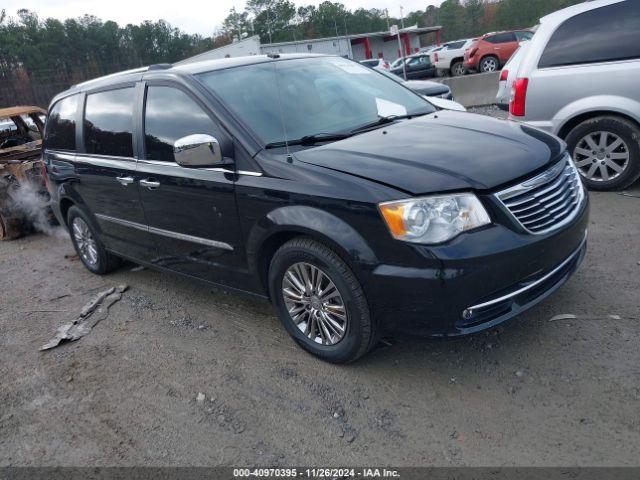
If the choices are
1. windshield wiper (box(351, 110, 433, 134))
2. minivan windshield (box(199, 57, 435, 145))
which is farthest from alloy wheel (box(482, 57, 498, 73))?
windshield wiper (box(351, 110, 433, 134))

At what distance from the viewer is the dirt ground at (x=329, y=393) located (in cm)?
270

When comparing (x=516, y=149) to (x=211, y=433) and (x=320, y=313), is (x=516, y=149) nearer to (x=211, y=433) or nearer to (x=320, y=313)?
(x=320, y=313)

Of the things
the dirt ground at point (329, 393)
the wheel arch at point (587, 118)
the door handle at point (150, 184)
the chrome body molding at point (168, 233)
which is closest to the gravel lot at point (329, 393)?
the dirt ground at point (329, 393)

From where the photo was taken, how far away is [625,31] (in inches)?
217

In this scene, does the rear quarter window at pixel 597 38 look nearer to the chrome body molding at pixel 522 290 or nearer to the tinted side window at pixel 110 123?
the chrome body molding at pixel 522 290

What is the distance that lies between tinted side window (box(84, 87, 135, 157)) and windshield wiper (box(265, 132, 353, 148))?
1.47 metres

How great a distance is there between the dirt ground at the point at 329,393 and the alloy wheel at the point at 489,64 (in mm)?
19248

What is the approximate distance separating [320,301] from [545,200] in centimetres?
140

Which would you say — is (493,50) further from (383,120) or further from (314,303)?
(314,303)

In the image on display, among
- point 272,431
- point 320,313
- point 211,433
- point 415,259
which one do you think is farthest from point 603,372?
point 211,433

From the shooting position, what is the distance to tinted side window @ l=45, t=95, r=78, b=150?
5.22m

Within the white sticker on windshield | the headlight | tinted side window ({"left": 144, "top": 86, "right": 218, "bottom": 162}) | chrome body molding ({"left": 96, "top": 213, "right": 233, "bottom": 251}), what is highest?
tinted side window ({"left": 144, "top": 86, "right": 218, "bottom": 162})

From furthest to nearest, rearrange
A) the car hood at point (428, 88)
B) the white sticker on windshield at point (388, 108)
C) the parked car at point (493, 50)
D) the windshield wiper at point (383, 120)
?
the parked car at point (493, 50) < the car hood at point (428, 88) < the white sticker on windshield at point (388, 108) < the windshield wiper at point (383, 120)

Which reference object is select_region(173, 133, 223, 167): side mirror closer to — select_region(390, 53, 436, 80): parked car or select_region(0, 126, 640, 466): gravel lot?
select_region(0, 126, 640, 466): gravel lot
